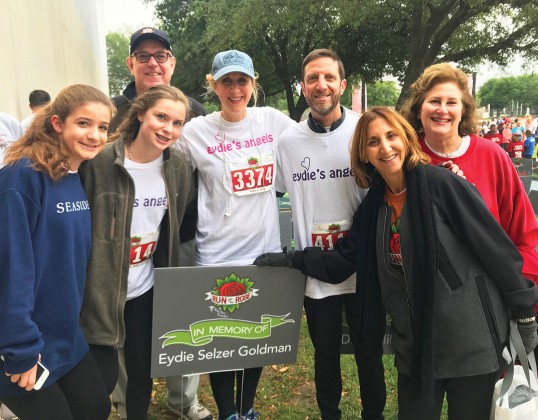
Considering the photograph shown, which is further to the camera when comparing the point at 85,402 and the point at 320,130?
the point at 320,130

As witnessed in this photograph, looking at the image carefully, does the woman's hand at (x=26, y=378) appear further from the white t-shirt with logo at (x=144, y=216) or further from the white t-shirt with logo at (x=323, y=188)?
the white t-shirt with logo at (x=323, y=188)

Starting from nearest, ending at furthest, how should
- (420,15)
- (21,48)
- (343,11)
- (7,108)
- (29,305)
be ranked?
(29,305) → (7,108) → (21,48) → (343,11) → (420,15)

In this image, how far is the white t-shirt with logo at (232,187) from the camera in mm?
2760

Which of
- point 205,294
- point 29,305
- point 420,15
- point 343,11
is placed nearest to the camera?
point 29,305

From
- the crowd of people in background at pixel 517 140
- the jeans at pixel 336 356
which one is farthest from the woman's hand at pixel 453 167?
the crowd of people in background at pixel 517 140

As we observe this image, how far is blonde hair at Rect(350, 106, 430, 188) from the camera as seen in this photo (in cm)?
223

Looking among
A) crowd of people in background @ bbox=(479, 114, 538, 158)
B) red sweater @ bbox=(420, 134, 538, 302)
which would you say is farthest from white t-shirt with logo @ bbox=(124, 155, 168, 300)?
crowd of people in background @ bbox=(479, 114, 538, 158)

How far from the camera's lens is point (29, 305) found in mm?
1903

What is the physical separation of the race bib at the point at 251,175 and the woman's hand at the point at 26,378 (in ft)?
4.52

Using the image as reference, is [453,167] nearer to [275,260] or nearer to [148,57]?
[275,260]

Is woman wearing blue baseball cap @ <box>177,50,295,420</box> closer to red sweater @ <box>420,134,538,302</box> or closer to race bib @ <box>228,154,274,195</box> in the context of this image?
race bib @ <box>228,154,274,195</box>

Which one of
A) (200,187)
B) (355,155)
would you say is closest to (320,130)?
(355,155)

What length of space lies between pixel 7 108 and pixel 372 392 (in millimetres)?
5296

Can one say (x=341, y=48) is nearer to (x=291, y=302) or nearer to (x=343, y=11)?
(x=343, y=11)
